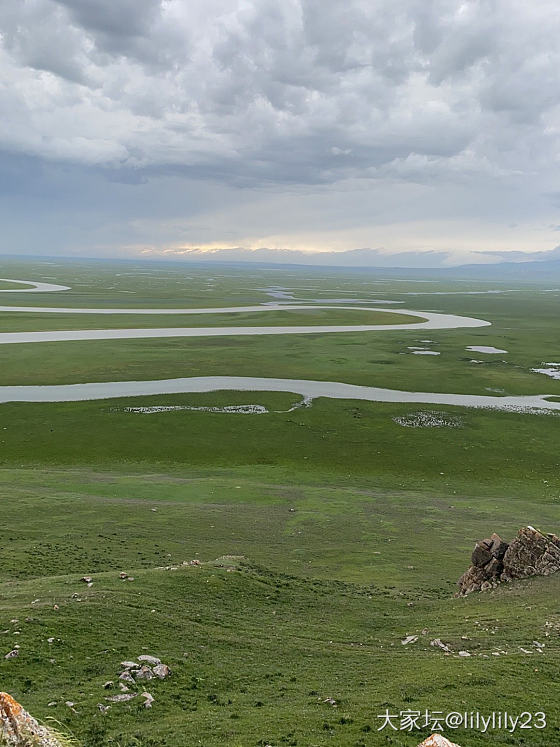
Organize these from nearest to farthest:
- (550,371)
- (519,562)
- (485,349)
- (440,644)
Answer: (440,644)
(519,562)
(550,371)
(485,349)

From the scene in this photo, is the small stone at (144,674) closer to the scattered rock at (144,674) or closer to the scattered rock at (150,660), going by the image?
the scattered rock at (144,674)

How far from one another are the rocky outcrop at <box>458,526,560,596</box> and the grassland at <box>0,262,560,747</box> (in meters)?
1.42

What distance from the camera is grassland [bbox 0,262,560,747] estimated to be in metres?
17.6

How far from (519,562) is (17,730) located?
29.1m

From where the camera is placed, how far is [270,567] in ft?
110

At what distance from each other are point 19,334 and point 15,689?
14171 cm

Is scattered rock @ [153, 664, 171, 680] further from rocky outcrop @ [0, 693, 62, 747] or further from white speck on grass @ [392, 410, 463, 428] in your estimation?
white speck on grass @ [392, 410, 463, 428]

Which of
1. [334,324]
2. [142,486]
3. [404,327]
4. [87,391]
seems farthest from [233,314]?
[142,486]

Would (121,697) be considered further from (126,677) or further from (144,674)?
(144,674)

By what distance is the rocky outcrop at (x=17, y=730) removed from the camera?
10.0m

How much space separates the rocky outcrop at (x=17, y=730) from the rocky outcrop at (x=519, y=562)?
26.1 m

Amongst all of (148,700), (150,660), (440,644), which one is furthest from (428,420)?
(148,700)

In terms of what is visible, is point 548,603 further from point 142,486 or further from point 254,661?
point 142,486

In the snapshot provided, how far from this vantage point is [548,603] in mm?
26391
